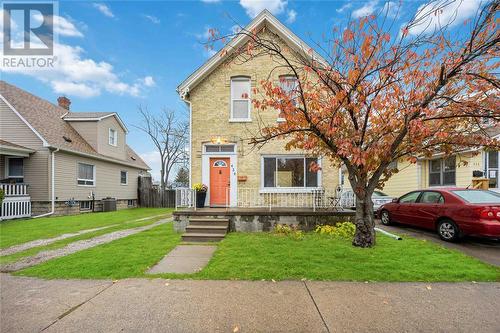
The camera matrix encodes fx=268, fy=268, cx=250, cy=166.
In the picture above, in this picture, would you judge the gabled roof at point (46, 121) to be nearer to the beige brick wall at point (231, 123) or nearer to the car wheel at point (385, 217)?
the beige brick wall at point (231, 123)

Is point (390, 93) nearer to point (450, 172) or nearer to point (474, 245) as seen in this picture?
point (474, 245)

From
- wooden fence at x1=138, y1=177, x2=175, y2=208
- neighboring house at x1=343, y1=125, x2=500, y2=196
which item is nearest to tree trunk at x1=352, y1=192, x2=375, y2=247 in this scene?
neighboring house at x1=343, y1=125, x2=500, y2=196

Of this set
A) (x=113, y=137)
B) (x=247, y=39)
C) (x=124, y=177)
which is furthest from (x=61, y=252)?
(x=124, y=177)

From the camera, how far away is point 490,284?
4496mm

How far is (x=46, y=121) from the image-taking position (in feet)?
52.1

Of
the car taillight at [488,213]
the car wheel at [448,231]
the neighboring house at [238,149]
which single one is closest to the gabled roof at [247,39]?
the neighboring house at [238,149]

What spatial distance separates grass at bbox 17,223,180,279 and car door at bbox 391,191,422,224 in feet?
25.9

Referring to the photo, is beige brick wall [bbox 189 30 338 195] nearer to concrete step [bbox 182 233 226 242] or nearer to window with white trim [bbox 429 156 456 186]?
concrete step [bbox 182 233 226 242]

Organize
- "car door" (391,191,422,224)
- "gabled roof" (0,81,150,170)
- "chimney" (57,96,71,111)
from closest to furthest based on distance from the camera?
"car door" (391,191,422,224) → "gabled roof" (0,81,150,170) → "chimney" (57,96,71,111)

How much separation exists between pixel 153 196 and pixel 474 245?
69.1ft

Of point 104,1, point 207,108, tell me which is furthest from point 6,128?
point 207,108

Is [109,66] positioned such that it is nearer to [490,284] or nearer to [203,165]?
[203,165]

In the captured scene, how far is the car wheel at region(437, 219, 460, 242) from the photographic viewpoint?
24.5ft

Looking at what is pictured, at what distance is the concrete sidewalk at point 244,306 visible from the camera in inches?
127
